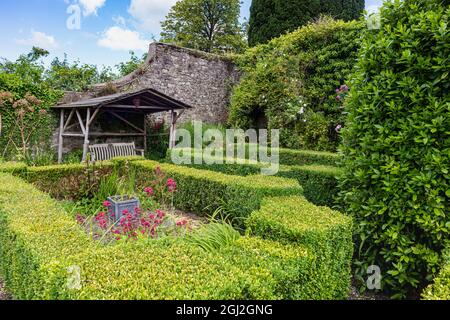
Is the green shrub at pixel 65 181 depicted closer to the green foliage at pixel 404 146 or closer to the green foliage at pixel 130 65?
the green foliage at pixel 404 146

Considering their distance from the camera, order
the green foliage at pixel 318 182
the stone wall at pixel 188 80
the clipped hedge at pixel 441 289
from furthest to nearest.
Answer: the stone wall at pixel 188 80, the green foliage at pixel 318 182, the clipped hedge at pixel 441 289

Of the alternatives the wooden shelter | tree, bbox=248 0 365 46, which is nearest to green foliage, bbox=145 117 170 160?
the wooden shelter

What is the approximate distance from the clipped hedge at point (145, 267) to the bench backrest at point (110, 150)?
22.9 ft

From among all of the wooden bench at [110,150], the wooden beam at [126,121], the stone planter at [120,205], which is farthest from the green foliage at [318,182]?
the wooden beam at [126,121]

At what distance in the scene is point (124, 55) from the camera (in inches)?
567

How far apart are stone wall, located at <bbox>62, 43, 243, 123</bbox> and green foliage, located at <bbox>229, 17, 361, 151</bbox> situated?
2.61m

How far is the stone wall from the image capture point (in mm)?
11469

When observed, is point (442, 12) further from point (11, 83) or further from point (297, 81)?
point (11, 83)

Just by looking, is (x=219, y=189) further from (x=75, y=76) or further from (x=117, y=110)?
(x=75, y=76)

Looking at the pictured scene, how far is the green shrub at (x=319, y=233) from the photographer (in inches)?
99.2

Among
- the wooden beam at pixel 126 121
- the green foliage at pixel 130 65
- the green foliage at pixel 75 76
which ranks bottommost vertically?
the wooden beam at pixel 126 121

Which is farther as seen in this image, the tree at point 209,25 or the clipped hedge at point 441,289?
the tree at point 209,25

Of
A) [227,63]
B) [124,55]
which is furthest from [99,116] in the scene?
[227,63]

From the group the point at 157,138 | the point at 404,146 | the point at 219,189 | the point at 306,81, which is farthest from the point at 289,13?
the point at 404,146
